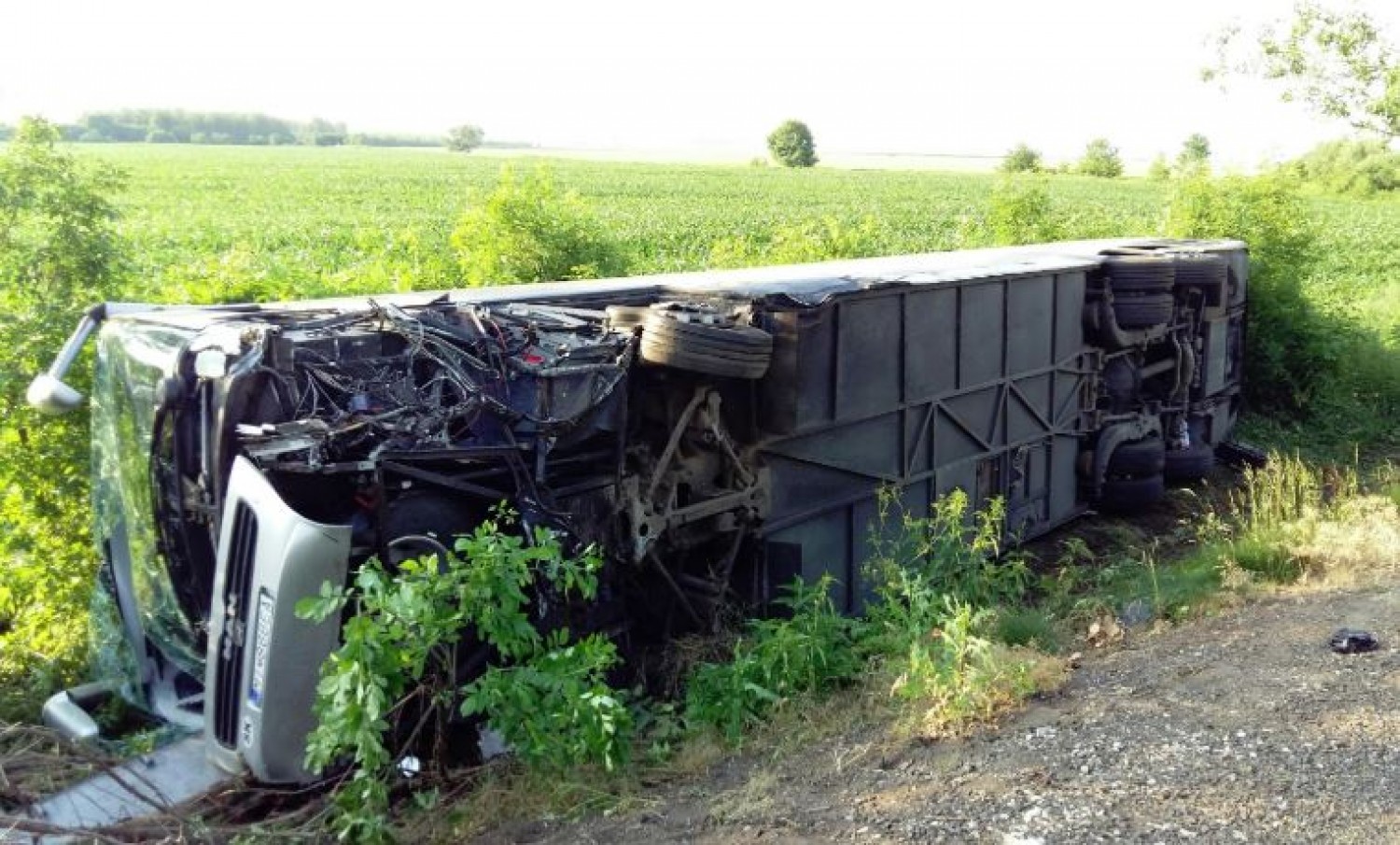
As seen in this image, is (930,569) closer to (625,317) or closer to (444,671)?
(625,317)

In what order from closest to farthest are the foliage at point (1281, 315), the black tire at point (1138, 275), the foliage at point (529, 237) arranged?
1. the black tire at point (1138, 275)
2. the foliage at point (529, 237)
3. the foliage at point (1281, 315)

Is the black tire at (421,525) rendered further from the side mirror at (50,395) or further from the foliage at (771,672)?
the side mirror at (50,395)

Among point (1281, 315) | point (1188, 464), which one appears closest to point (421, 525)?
point (1188, 464)

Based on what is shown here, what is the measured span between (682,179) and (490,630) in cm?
5934

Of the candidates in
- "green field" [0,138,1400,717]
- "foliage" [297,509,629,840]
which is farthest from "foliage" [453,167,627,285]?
"foliage" [297,509,629,840]

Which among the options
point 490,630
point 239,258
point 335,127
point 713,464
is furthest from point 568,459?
point 335,127

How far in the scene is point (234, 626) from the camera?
5.06 m

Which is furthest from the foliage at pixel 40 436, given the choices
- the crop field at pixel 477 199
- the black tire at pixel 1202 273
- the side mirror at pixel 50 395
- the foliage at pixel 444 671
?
the black tire at pixel 1202 273

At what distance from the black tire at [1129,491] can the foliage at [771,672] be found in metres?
5.81

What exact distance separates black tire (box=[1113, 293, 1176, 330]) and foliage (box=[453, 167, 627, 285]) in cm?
537

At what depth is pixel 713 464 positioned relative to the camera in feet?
23.7

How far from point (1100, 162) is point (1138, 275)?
6742 centimetres

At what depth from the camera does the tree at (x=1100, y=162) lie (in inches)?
2859

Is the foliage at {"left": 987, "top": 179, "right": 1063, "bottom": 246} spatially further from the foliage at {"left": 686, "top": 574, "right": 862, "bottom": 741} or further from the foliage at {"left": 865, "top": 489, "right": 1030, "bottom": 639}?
the foliage at {"left": 686, "top": 574, "right": 862, "bottom": 741}
